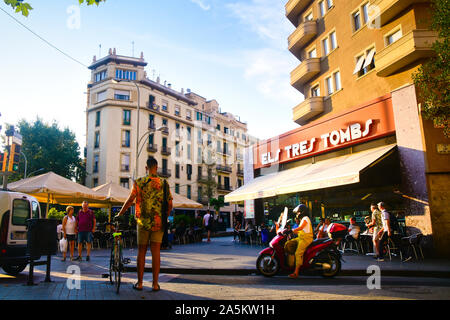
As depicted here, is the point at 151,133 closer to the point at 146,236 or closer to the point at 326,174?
the point at 326,174

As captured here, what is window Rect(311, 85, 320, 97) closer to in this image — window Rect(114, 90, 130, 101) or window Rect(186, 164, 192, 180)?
window Rect(114, 90, 130, 101)

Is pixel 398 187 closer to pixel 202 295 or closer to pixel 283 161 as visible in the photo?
pixel 283 161

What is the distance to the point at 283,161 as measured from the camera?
1741 cm

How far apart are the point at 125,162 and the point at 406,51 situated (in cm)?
3576

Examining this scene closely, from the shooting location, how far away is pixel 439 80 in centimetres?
999

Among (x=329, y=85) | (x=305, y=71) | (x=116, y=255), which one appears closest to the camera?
(x=116, y=255)

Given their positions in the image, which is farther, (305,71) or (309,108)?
(305,71)

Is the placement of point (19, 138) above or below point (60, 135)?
below

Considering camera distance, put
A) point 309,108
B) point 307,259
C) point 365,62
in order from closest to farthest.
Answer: point 307,259 < point 365,62 < point 309,108

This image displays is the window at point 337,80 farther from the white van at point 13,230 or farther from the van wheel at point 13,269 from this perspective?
the van wheel at point 13,269

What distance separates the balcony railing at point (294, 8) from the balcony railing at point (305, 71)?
13.6 feet

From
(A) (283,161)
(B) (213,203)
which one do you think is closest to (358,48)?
(A) (283,161)

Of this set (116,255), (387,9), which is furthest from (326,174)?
(116,255)
